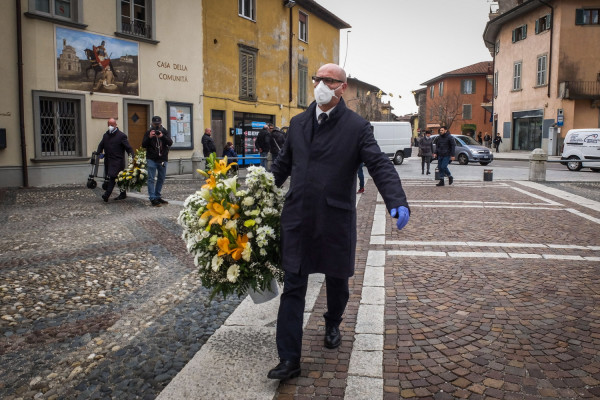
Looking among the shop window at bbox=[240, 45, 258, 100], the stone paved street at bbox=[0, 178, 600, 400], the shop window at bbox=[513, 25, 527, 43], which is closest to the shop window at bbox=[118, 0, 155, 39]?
the shop window at bbox=[240, 45, 258, 100]

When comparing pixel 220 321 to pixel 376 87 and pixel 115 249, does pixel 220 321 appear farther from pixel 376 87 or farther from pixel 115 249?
pixel 376 87

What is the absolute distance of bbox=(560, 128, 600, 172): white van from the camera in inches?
793

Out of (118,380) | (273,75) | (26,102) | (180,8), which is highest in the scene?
(180,8)

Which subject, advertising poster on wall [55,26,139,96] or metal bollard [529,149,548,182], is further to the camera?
metal bollard [529,149,548,182]

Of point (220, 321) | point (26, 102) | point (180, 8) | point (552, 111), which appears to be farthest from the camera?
point (552, 111)

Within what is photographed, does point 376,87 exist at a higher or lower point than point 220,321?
higher

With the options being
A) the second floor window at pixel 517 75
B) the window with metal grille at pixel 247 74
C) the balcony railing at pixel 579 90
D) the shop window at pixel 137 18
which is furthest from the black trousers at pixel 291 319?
the second floor window at pixel 517 75

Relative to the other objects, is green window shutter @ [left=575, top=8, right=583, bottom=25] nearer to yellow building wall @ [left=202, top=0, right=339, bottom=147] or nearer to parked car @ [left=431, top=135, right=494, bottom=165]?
parked car @ [left=431, top=135, right=494, bottom=165]

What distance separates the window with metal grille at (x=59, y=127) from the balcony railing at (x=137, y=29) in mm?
3068

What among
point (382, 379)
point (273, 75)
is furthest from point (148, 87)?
point (382, 379)

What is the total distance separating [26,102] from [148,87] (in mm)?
4347

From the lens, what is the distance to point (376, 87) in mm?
59281

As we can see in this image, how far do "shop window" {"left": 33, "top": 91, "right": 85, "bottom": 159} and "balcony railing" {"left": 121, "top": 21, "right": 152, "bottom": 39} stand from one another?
116 inches

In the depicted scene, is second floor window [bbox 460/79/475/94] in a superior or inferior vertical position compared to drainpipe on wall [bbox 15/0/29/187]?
superior
